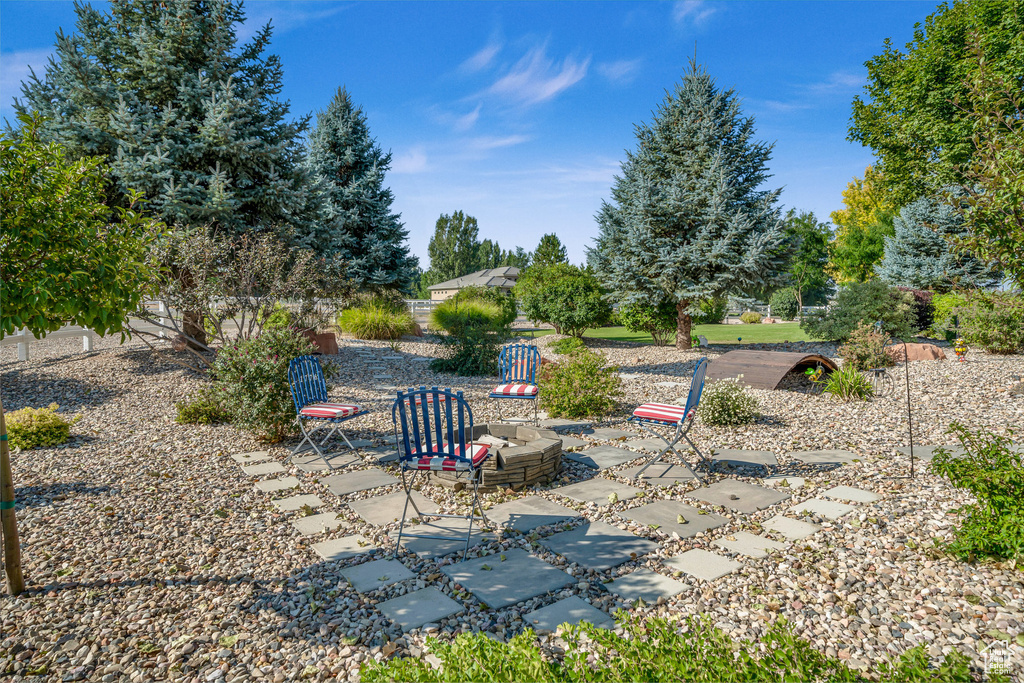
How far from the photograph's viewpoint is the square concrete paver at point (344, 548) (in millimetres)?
3395

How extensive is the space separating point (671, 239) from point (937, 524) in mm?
10837

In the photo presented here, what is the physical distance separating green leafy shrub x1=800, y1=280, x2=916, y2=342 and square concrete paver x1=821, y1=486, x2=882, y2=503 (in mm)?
10239

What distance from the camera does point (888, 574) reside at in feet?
9.84

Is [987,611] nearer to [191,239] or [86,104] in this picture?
[191,239]

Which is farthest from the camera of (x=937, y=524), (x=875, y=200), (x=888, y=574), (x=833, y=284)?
(x=833, y=284)

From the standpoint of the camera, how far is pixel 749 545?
3.46 meters

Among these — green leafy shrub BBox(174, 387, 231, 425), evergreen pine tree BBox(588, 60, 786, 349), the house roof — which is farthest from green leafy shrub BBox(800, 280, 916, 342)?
the house roof

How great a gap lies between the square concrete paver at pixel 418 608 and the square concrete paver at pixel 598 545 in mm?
849

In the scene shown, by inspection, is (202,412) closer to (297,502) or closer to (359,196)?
(297,502)

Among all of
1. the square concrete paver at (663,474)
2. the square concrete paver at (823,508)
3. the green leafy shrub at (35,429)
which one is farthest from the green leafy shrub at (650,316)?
the green leafy shrub at (35,429)

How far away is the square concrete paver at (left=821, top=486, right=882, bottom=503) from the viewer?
413 centimetres

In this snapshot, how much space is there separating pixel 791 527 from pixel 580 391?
3.76 metres

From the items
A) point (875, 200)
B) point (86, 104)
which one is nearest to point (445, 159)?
point (86, 104)

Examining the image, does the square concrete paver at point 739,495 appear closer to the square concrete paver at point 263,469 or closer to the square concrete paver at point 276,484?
the square concrete paver at point 276,484
